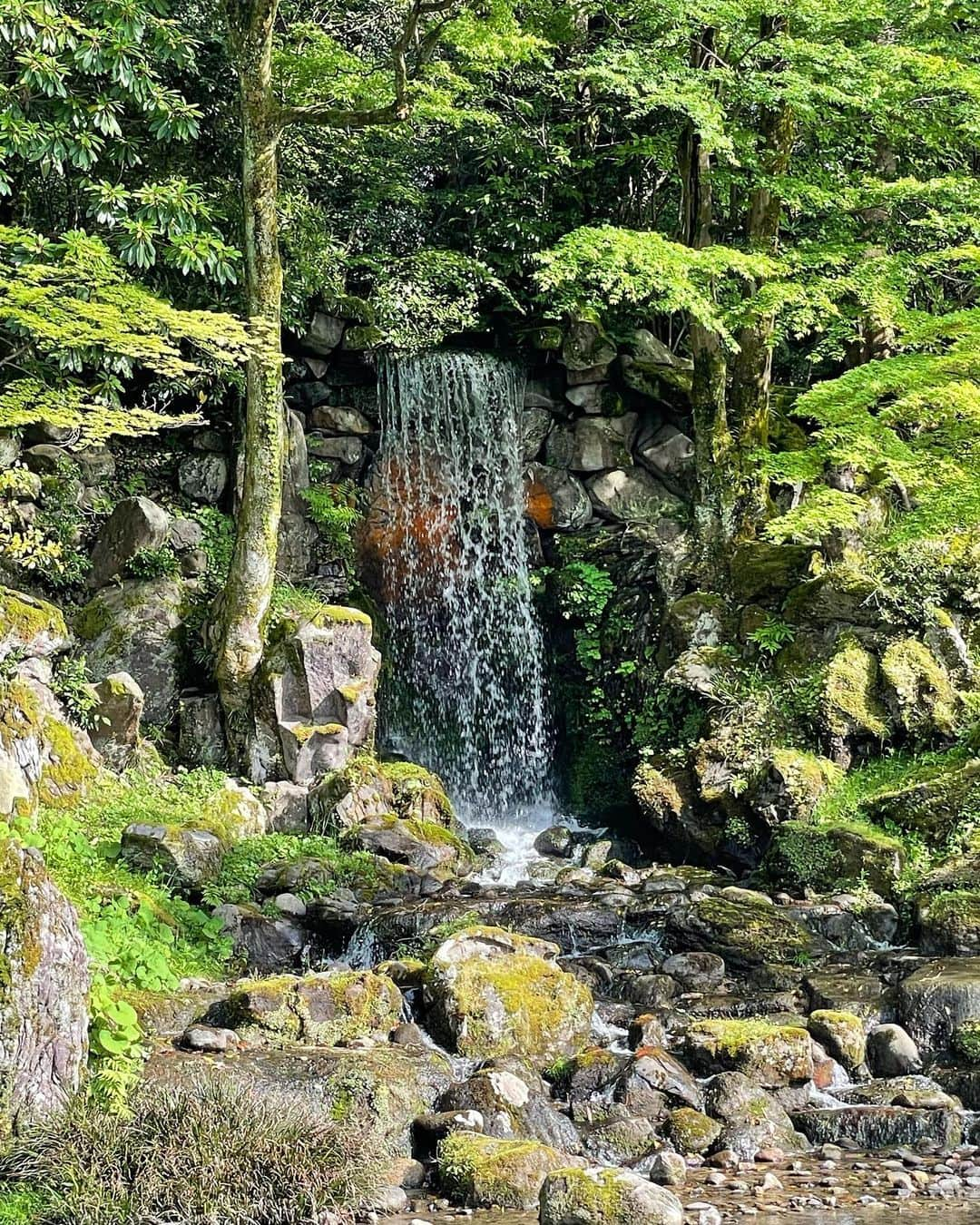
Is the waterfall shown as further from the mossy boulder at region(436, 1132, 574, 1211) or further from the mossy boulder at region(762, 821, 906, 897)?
the mossy boulder at region(436, 1132, 574, 1211)

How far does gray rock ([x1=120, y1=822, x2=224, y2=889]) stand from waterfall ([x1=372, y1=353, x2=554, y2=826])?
17.4ft

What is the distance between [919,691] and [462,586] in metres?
6.45

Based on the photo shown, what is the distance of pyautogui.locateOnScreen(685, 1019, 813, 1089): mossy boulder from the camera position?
7613 millimetres

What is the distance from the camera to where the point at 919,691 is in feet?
42.0

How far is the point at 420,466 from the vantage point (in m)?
17.2

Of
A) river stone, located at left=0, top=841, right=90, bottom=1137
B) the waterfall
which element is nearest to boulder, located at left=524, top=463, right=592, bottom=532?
the waterfall

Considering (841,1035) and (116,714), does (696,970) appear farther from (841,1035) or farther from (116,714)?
(116,714)

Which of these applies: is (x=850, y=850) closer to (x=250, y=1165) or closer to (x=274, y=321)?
(x=250, y=1165)

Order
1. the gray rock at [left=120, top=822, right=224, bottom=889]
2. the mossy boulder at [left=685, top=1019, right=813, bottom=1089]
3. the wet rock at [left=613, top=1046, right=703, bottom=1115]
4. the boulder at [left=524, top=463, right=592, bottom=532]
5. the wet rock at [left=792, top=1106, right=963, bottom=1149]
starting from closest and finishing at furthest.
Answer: the wet rock at [left=792, top=1106, right=963, bottom=1149] < the wet rock at [left=613, top=1046, right=703, bottom=1115] < the mossy boulder at [left=685, top=1019, right=813, bottom=1089] < the gray rock at [left=120, top=822, right=224, bottom=889] < the boulder at [left=524, top=463, right=592, bottom=532]

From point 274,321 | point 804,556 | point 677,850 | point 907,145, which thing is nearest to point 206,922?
point 677,850

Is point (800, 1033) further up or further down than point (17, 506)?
further down


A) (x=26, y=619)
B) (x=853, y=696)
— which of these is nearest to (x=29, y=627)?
(x=26, y=619)

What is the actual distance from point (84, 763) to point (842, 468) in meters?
9.41

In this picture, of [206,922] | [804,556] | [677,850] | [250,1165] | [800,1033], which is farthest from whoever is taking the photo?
[804,556]
